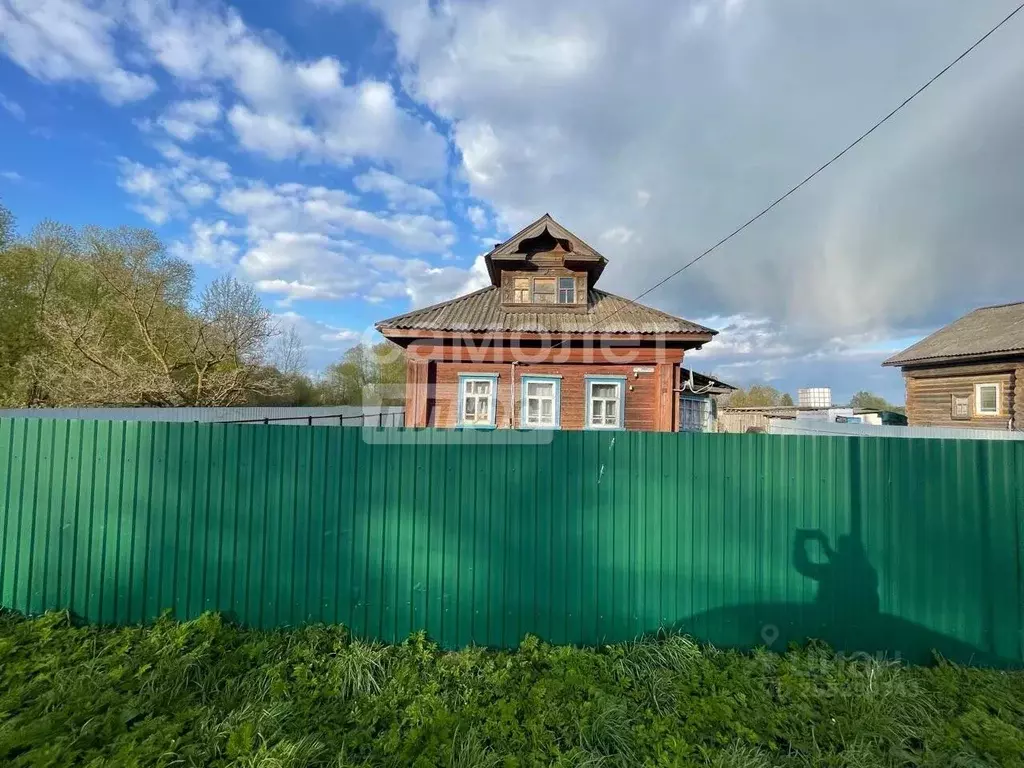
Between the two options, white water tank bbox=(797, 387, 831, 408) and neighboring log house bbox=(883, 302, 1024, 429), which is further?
white water tank bbox=(797, 387, 831, 408)

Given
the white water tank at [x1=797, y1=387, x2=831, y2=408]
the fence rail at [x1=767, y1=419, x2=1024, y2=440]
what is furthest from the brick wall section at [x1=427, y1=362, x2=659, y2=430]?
the white water tank at [x1=797, y1=387, x2=831, y2=408]

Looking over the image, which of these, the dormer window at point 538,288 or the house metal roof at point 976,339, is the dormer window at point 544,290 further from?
the house metal roof at point 976,339

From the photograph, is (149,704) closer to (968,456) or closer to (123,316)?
(968,456)

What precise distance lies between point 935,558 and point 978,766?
4.85 ft

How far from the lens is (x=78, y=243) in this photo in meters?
17.8

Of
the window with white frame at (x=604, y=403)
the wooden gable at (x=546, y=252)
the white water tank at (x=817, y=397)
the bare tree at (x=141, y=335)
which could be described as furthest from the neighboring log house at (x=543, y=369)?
the white water tank at (x=817, y=397)

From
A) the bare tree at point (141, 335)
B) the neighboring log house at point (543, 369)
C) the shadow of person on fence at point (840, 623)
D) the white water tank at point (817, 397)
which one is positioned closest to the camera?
the shadow of person on fence at point (840, 623)

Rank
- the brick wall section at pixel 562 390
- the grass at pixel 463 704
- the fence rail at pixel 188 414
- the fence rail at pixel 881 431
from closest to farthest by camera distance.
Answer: the grass at pixel 463 704
the fence rail at pixel 881 431
the brick wall section at pixel 562 390
the fence rail at pixel 188 414

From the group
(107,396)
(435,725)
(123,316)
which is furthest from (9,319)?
(435,725)

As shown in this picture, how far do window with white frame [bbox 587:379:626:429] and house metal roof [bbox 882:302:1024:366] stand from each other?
53.4ft

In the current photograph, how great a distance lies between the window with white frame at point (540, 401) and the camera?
34.0 feet

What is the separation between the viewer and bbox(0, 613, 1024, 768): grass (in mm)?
2186

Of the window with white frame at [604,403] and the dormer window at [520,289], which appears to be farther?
the dormer window at [520,289]

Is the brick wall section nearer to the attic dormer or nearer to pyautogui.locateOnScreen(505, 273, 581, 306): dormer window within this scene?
the attic dormer
